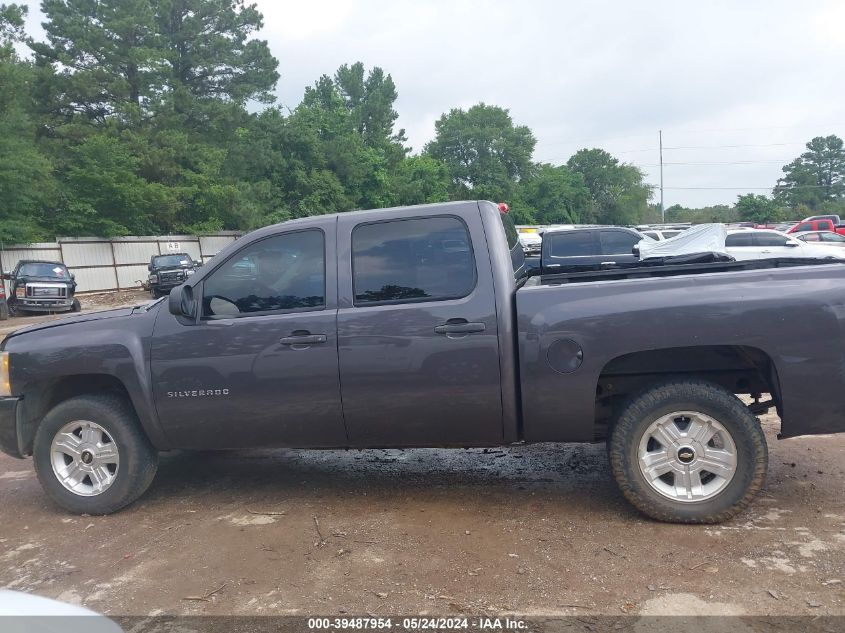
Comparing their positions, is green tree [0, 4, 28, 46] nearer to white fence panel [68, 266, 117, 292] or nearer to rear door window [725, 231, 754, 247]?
white fence panel [68, 266, 117, 292]

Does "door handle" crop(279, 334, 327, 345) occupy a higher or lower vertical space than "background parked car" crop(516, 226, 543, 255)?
lower

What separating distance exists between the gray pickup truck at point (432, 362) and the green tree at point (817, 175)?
88886 mm

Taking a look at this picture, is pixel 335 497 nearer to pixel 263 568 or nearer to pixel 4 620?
pixel 263 568

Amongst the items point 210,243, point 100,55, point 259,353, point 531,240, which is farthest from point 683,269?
point 100,55

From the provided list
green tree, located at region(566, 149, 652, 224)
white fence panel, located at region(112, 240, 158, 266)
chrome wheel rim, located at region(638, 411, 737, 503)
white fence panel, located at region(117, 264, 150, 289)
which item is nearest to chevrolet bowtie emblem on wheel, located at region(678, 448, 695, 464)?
chrome wheel rim, located at region(638, 411, 737, 503)

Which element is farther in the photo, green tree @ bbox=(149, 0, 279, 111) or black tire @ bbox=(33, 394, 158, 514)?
Result: green tree @ bbox=(149, 0, 279, 111)

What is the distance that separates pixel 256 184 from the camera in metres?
41.0

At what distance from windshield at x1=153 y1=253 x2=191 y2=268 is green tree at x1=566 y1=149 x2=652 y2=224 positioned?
58.5 meters

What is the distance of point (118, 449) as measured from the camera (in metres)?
4.50

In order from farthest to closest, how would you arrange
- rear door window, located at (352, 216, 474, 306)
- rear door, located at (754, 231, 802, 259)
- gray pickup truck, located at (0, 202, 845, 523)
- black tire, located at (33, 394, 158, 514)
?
1. rear door, located at (754, 231, 802, 259)
2. black tire, located at (33, 394, 158, 514)
3. rear door window, located at (352, 216, 474, 306)
4. gray pickup truck, located at (0, 202, 845, 523)

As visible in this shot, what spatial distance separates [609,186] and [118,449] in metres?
80.0

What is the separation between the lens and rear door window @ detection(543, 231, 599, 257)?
A: 14.2 metres

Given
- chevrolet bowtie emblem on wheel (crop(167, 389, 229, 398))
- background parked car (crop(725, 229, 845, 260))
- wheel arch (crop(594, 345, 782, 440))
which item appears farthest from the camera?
background parked car (crop(725, 229, 845, 260))

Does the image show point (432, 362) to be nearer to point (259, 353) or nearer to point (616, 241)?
point (259, 353)
